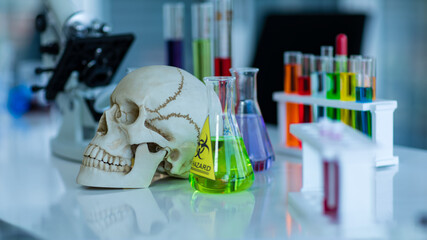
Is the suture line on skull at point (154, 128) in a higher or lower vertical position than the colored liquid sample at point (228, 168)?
higher

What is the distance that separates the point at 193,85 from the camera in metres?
1.11

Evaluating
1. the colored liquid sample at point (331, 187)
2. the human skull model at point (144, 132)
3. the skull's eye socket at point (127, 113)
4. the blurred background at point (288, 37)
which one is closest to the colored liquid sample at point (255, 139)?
the human skull model at point (144, 132)

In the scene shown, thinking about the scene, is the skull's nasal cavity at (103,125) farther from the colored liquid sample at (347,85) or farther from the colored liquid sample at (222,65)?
the colored liquid sample at (347,85)

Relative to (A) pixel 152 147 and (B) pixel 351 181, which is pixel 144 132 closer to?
(A) pixel 152 147

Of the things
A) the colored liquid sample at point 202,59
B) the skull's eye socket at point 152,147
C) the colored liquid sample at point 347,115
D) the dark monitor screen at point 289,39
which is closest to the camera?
the skull's eye socket at point 152,147

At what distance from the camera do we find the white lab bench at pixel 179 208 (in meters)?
0.84

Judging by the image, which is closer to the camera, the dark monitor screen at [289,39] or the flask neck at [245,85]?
the flask neck at [245,85]

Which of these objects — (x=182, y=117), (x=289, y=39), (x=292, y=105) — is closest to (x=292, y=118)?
(x=292, y=105)

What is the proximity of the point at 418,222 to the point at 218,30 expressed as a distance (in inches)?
27.8

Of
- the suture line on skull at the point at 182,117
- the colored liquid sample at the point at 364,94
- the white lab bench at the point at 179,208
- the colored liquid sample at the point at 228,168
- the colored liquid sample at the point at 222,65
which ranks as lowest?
the white lab bench at the point at 179,208

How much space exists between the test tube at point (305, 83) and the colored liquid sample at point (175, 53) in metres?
0.38

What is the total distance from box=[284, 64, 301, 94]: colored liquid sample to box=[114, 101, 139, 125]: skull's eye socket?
0.45 m

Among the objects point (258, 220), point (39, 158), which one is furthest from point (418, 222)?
point (39, 158)

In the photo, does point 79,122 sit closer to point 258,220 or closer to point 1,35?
point 258,220
